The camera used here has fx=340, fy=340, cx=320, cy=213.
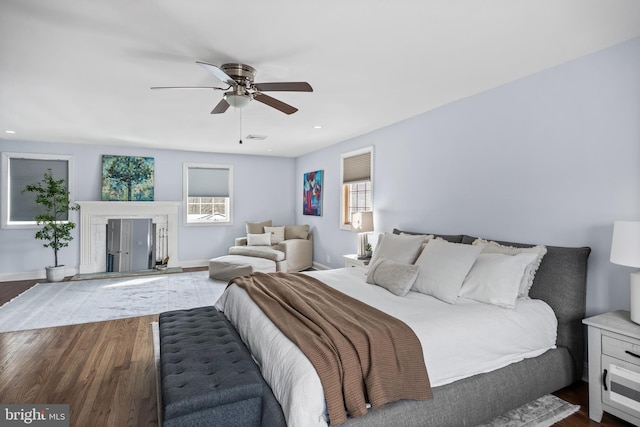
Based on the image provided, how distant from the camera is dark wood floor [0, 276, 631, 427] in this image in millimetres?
2215

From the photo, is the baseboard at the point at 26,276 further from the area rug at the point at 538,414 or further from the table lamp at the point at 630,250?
the table lamp at the point at 630,250

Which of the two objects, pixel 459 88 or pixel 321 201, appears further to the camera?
pixel 321 201

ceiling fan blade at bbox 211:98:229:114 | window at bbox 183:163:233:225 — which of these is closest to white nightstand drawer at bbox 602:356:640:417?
ceiling fan blade at bbox 211:98:229:114

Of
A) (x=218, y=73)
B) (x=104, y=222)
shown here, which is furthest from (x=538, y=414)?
(x=104, y=222)

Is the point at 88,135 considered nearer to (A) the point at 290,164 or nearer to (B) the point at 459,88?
(A) the point at 290,164

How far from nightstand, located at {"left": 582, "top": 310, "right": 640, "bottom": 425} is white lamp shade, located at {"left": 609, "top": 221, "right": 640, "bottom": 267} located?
404 millimetres

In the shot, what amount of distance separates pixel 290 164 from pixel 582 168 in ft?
20.1

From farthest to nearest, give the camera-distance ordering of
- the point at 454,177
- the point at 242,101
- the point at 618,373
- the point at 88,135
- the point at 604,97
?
the point at 88,135 → the point at 454,177 → the point at 242,101 → the point at 604,97 → the point at 618,373

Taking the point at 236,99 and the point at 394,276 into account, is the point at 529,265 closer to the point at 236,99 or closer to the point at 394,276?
the point at 394,276

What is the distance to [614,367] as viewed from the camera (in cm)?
207

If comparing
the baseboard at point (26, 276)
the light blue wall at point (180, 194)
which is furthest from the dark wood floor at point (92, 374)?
the light blue wall at point (180, 194)

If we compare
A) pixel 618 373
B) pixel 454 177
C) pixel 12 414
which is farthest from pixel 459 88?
pixel 12 414

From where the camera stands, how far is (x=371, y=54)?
2561mm

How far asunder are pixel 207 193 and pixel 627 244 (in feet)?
22.4
